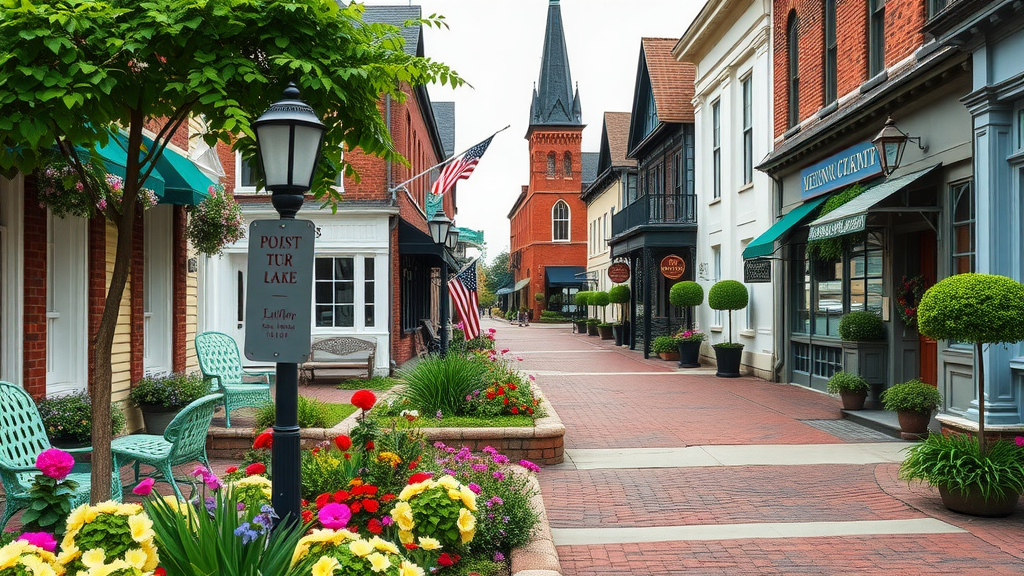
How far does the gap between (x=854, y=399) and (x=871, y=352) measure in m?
0.81

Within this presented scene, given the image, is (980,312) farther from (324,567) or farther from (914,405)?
(324,567)

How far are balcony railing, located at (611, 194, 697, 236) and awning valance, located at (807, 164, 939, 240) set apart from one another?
11.4 meters

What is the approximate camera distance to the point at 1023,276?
7668 mm

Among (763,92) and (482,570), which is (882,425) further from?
(763,92)

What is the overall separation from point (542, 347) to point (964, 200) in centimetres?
2107

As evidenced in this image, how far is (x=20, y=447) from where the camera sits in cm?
560

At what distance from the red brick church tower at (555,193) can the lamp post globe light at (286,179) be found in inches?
2102

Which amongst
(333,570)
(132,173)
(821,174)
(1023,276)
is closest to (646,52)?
(821,174)

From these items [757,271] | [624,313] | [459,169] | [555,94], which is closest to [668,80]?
[624,313]

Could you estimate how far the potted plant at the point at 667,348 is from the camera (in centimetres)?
2256

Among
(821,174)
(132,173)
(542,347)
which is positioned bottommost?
(542,347)

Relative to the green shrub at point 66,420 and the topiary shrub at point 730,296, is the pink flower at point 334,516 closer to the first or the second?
the green shrub at point 66,420

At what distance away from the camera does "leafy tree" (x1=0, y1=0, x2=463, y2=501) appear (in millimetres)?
4223

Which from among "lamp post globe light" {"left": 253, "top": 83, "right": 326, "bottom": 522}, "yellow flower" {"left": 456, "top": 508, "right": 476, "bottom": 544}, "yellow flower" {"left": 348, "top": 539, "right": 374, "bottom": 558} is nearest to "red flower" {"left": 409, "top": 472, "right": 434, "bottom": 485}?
"yellow flower" {"left": 456, "top": 508, "right": 476, "bottom": 544}
